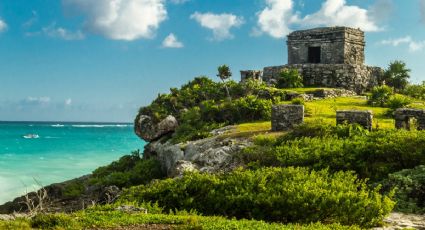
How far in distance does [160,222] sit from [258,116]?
56.6 feet

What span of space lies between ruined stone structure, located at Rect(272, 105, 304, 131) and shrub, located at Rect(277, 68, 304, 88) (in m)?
13.9

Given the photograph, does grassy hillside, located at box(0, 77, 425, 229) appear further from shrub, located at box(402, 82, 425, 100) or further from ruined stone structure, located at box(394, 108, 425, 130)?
shrub, located at box(402, 82, 425, 100)

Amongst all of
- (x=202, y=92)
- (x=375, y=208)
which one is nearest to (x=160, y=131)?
(x=202, y=92)

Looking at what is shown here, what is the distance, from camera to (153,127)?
2977cm

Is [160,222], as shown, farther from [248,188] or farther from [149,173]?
[149,173]

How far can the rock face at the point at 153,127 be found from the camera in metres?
29.3

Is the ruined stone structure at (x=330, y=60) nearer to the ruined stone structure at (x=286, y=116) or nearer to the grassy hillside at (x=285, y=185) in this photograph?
the grassy hillside at (x=285, y=185)

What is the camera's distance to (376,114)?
27.9 meters

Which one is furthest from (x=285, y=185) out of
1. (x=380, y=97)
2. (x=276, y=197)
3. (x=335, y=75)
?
(x=335, y=75)

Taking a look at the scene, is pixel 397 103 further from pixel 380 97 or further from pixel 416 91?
pixel 416 91

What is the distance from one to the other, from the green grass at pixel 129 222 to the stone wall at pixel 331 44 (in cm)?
2884

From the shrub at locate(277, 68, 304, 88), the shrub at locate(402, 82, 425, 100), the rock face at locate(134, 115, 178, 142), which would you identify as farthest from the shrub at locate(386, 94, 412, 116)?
the rock face at locate(134, 115, 178, 142)

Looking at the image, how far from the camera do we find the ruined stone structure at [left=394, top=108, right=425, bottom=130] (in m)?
21.5

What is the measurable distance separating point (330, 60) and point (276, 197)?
28129 millimetres
